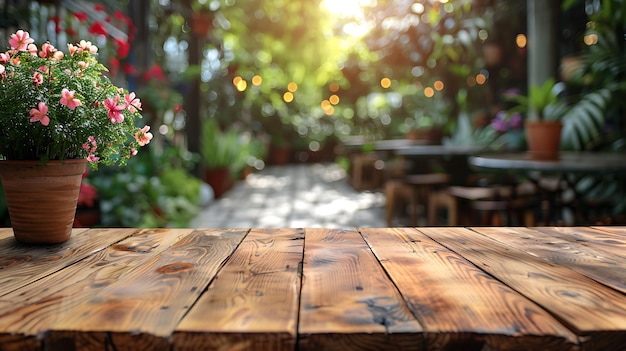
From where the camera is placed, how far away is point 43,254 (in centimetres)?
105

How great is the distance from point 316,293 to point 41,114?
0.61 m

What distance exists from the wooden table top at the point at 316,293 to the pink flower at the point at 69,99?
274 mm

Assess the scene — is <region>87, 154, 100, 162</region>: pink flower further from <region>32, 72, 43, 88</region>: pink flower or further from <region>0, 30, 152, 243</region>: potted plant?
<region>32, 72, 43, 88</region>: pink flower

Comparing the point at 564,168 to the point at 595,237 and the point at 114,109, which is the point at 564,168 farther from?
the point at 114,109

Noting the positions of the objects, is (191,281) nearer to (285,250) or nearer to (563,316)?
(285,250)

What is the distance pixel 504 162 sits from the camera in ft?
8.21

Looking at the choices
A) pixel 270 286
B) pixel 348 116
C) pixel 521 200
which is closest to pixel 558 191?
pixel 521 200

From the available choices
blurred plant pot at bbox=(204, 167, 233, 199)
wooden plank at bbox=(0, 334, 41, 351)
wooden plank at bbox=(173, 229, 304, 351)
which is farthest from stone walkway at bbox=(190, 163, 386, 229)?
wooden plank at bbox=(0, 334, 41, 351)

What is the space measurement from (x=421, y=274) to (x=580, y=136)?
132 inches

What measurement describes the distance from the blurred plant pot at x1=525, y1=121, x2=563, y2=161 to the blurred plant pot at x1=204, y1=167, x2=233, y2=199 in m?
4.63

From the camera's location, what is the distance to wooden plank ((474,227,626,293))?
0.89 m

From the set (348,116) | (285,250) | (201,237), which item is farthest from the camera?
(348,116)

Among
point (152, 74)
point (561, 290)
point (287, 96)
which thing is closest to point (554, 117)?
point (152, 74)

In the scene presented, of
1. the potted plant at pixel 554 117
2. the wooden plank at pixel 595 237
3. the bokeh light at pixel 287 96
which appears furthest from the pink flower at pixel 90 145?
the bokeh light at pixel 287 96
